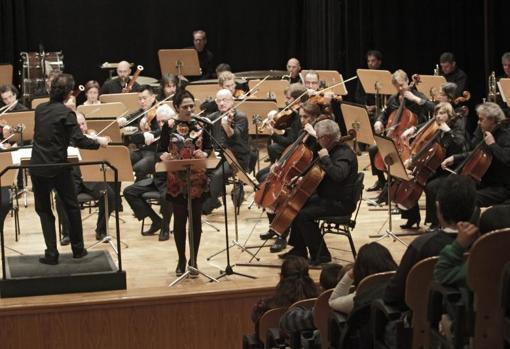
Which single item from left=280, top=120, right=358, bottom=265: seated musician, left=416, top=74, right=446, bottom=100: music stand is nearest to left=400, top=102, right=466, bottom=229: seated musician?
left=280, top=120, right=358, bottom=265: seated musician

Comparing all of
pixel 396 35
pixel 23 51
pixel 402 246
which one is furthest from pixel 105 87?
Result: pixel 402 246

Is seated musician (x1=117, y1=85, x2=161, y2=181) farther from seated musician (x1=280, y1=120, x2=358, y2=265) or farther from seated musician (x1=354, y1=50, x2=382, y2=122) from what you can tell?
seated musician (x1=354, y1=50, x2=382, y2=122)

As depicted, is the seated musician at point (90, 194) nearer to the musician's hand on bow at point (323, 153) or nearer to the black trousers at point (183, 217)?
the black trousers at point (183, 217)

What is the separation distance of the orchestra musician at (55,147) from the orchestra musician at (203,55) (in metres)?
7.12

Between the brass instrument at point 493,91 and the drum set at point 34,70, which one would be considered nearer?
the brass instrument at point 493,91

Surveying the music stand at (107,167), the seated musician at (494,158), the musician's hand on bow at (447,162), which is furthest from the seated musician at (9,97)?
the seated musician at (494,158)

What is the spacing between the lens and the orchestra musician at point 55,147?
730 centimetres

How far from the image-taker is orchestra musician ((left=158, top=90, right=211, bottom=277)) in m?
7.63

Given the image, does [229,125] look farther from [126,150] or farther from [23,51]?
[23,51]

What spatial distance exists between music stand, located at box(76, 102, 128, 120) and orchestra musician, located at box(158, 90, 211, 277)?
268 cm

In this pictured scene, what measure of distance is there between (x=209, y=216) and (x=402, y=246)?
224 cm

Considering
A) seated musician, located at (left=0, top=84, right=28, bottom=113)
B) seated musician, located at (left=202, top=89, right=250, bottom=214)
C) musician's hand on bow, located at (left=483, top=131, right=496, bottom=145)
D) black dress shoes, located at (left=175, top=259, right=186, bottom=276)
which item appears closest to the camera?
A: black dress shoes, located at (left=175, top=259, right=186, bottom=276)

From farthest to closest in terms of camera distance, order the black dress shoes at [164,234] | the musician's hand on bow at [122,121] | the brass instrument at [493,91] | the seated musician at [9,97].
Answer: the brass instrument at [493,91]
the seated musician at [9,97]
the musician's hand on bow at [122,121]
the black dress shoes at [164,234]

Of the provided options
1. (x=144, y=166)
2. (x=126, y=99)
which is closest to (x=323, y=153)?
(x=144, y=166)
